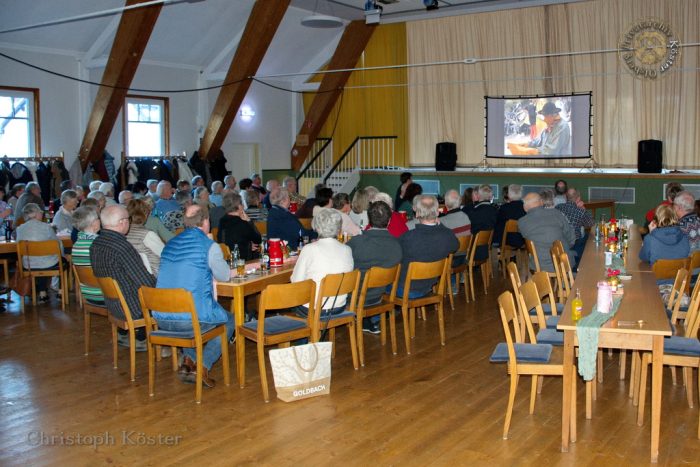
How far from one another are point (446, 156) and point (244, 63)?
4662 mm

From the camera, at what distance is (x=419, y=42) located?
51.0 ft

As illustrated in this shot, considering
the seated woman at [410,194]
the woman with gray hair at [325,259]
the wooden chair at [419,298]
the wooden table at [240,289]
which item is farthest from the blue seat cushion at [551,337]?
the seated woman at [410,194]

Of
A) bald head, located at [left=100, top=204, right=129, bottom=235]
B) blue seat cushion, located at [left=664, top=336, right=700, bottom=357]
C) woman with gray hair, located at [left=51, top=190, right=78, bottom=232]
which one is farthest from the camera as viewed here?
woman with gray hair, located at [left=51, top=190, right=78, bottom=232]

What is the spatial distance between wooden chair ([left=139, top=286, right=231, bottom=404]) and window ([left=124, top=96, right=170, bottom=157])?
31.6ft

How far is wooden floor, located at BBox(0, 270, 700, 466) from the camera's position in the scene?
383 centimetres

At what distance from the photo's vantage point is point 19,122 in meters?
12.2

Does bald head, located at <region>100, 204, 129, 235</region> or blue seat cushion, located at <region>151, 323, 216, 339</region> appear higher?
bald head, located at <region>100, 204, 129, 235</region>

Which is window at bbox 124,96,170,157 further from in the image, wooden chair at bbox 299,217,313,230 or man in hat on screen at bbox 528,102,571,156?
man in hat on screen at bbox 528,102,571,156

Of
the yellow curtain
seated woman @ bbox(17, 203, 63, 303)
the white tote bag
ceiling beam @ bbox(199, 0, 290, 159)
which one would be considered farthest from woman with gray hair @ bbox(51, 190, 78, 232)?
the yellow curtain

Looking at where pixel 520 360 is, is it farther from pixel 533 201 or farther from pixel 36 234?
pixel 36 234

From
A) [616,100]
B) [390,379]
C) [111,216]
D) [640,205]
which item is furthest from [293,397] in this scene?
[616,100]

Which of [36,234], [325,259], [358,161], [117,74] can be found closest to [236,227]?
[325,259]

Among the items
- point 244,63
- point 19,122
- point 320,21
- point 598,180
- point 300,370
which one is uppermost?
point 320,21

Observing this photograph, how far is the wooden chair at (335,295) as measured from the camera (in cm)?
489
